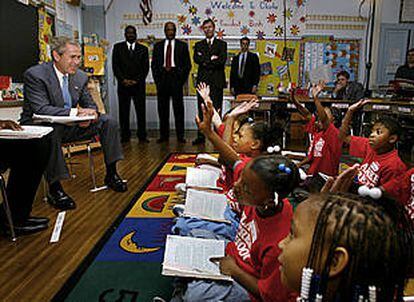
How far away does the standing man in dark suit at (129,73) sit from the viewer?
5297 mm

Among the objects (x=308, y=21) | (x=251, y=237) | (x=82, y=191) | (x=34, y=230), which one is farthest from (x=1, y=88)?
(x=308, y=21)

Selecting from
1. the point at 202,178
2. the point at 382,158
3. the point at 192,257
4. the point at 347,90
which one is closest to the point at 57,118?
the point at 202,178

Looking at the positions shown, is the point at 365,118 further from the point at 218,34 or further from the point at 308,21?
the point at 218,34

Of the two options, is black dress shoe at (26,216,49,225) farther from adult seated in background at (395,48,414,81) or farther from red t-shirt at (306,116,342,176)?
adult seated in background at (395,48,414,81)

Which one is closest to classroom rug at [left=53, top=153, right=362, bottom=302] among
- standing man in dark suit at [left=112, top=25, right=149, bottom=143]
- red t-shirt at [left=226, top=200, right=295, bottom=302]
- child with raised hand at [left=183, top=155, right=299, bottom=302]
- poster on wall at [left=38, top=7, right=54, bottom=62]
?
child with raised hand at [left=183, top=155, right=299, bottom=302]

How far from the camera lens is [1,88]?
3.12 metres

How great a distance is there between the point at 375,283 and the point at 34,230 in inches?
76.9

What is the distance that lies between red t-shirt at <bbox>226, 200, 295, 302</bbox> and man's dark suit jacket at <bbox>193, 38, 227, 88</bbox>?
402 cm

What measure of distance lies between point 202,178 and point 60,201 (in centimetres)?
98

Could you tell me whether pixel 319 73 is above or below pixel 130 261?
above

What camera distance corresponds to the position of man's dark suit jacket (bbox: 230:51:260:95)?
5.79m

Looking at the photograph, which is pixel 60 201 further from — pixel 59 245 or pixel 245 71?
pixel 245 71

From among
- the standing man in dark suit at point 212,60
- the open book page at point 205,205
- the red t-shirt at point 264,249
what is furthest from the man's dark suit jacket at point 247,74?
the red t-shirt at point 264,249

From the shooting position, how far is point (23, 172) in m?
2.03
